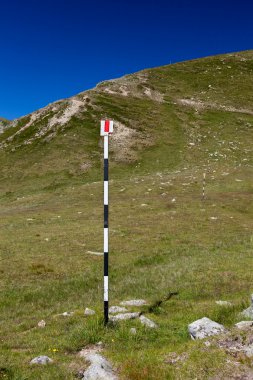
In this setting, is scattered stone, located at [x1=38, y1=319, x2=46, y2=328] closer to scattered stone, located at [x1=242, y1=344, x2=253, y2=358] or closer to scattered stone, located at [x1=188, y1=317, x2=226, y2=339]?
scattered stone, located at [x1=188, y1=317, x2=226, y2=339]

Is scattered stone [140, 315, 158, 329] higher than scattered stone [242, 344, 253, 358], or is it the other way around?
scattered stone [242, 344, 253, 358]

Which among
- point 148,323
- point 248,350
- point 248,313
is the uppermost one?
point 248,350

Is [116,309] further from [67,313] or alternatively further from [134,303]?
[67,313]

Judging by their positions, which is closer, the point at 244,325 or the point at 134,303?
the point at 244,325

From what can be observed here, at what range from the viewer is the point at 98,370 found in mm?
8938

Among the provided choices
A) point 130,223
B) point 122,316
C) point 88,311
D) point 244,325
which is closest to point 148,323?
point 122,316

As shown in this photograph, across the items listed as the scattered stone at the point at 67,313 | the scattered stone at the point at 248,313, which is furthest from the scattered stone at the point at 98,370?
the scattered stone at the point at 248,313

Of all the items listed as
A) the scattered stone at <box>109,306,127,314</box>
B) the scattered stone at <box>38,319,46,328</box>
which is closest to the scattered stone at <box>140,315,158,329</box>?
the scattered stone at <box>109,306,127,314</box>

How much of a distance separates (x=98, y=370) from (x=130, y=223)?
2530cm

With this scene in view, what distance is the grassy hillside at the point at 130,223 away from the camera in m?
11.3

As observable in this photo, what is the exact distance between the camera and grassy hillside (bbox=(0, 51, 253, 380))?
1127 cm

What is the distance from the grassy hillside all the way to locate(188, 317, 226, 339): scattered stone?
1.16 ft

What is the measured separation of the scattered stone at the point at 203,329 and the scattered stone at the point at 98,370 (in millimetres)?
2744

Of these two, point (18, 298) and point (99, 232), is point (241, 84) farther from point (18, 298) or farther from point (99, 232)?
point (18, 298)
